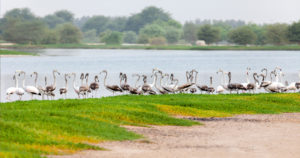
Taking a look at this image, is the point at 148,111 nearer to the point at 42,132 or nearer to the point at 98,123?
the point at 98,123

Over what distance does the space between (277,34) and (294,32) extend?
10.8 m

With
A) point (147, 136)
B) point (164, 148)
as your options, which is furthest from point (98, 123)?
point (164, 148)

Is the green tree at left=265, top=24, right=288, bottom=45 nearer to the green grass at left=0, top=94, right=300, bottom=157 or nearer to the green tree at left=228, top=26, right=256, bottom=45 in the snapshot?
the green tree at left=228, top=26, right=256, bottom=45

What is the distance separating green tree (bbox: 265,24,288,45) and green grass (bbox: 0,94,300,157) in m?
161

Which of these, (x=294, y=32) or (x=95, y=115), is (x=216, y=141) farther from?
(x=294, y=32)

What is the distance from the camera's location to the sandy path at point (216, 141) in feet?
53.6

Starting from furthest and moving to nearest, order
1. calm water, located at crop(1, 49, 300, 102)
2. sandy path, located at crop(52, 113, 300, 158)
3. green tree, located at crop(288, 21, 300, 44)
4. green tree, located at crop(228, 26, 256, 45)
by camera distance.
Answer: green tree, located at crop(228, 26, 256, 45)
green tree, located at crop(288, 21, 300, 44)
calm water, located at crop(1, 49, 300, 102)
sandy path, located at crop(52, 113, 300, 158)

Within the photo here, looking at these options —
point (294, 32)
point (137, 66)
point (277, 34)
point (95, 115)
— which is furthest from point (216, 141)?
point (277, 34)

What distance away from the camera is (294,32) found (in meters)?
181

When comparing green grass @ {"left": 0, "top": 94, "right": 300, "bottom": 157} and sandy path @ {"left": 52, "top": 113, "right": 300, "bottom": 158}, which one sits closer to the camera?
sandy path @ {"left": 52, "top": 113, "right": 300, "bottom": 158}

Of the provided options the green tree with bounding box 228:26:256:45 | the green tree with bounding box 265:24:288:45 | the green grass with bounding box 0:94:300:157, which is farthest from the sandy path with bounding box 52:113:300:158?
the green tree with bounding box 228:26:256:45

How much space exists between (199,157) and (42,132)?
15.0 feet

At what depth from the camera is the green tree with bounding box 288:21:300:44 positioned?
588 feet

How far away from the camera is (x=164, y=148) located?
17.3 m
